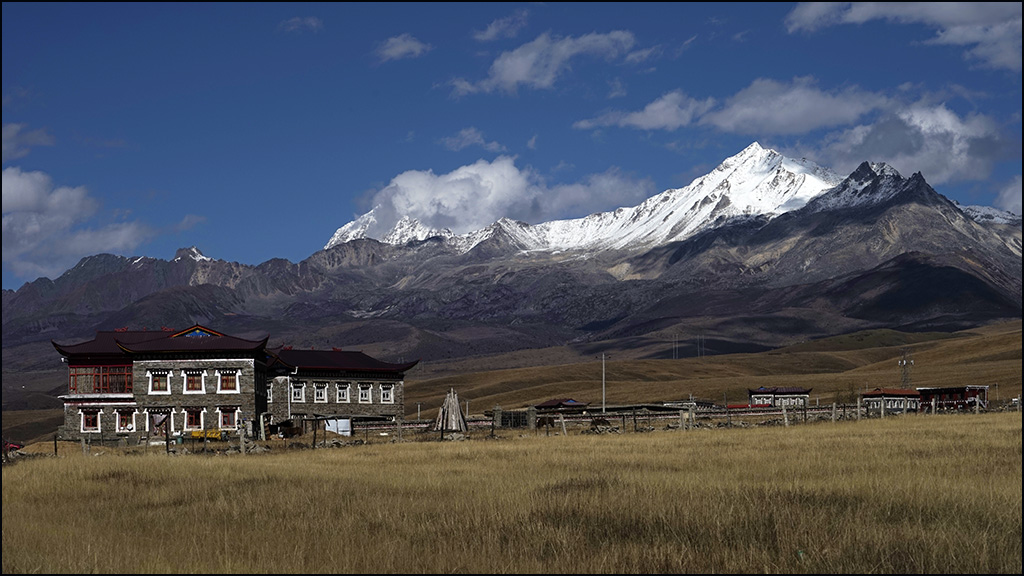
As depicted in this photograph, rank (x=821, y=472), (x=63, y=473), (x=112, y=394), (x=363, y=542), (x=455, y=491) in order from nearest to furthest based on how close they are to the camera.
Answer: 1. (x=363, y=542)
2. (x=455, y=491)
3. (x=821, y=472)
4. (x=63, y=473)
5. (x=112, y=394)

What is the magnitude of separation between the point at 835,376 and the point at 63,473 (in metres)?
143

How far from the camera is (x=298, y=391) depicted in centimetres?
8650

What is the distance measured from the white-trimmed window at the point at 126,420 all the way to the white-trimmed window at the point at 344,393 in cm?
1650

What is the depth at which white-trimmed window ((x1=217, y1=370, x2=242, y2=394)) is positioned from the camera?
77.4 m

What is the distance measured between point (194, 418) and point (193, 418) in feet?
0.24

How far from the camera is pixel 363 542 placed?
57.9ft

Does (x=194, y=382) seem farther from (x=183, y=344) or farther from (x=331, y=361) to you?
(x=331, y=361)

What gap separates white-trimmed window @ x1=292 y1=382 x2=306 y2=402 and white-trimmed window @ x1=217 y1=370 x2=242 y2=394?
9071 mm

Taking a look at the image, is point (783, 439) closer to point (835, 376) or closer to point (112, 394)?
point (112, 394)

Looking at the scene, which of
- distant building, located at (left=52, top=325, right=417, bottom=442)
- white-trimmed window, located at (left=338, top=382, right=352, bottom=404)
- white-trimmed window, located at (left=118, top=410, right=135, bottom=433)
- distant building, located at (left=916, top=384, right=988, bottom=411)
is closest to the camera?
distant building, located at (left=52, top=325, right=417, bottom=442)

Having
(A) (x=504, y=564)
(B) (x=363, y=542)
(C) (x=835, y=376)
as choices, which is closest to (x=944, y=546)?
(A) (x=504, y=564)

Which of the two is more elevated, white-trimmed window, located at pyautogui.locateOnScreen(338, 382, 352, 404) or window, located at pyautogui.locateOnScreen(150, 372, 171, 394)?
window, located at pyautogui.locateOnScreen(150, 372, 171, 394)

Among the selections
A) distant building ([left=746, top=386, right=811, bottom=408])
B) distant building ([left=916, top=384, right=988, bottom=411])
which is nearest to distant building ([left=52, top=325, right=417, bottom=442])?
distant building ([left=916, top=384, right=988, bottom=411])

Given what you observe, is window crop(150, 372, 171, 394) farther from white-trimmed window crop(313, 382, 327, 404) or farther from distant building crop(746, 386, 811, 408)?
distant building crop(746, 386, 811, 408)
